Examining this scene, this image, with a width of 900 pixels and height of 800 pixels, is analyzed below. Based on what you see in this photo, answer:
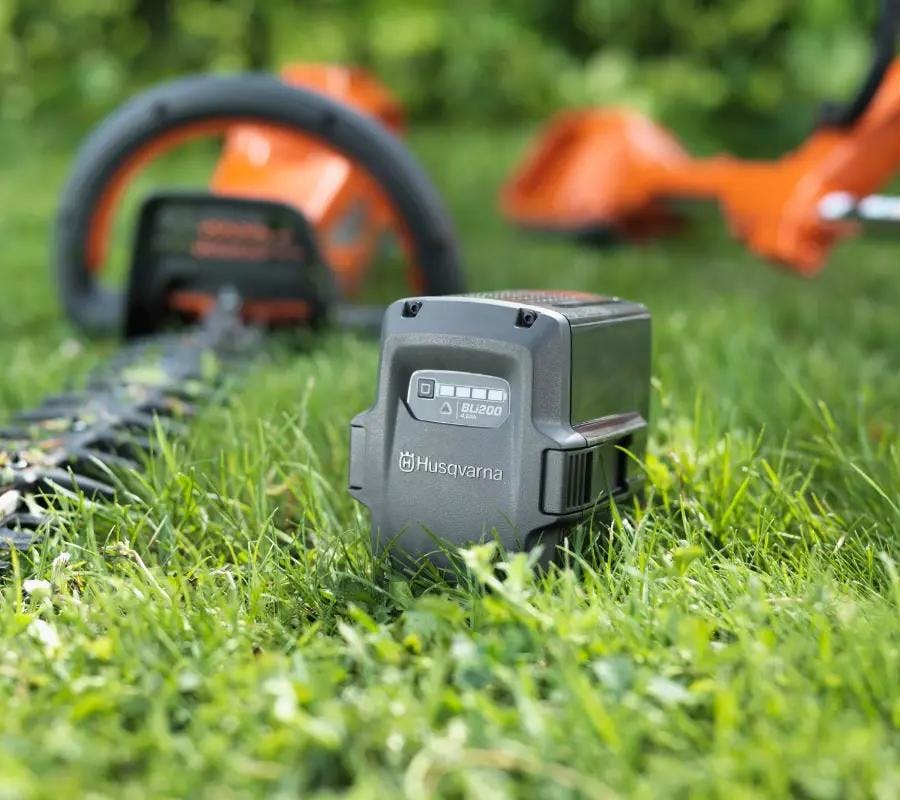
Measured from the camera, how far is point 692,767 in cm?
87

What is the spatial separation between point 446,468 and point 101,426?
589mm

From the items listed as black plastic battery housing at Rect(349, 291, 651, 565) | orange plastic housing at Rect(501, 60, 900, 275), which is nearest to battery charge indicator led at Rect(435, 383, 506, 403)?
black plastic battery housing at Rect(349, 291, 651, 565)

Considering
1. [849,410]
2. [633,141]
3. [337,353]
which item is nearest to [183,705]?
[849,410]

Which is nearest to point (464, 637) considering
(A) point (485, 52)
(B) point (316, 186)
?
(B) point (316, 186)

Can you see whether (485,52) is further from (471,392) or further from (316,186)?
(471,392)

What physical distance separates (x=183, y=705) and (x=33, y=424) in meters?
0.80

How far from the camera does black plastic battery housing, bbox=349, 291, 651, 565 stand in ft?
3.77

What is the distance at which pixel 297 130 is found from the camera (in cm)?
224

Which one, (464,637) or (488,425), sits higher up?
(488,425)

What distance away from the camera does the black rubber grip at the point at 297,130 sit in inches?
87.3

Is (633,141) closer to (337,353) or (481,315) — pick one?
(337,353)

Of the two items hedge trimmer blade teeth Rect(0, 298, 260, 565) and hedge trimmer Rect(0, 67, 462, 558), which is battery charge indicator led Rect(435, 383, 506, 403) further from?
hedge trimmer Rect(0, 67, 462, 558)

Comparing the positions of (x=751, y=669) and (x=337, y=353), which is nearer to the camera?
(x=751, y=669)

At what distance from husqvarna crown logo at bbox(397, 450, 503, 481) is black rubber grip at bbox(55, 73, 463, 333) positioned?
1.05 m
